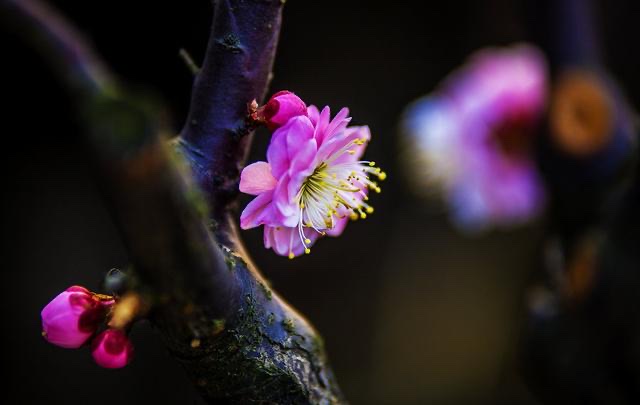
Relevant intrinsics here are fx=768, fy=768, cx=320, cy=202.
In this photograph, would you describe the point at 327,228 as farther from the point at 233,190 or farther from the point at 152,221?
the point at 152,221

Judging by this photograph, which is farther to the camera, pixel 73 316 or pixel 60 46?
pixel 73 316

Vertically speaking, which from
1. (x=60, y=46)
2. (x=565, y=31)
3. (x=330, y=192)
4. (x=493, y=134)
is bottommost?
(x=493, y=134)

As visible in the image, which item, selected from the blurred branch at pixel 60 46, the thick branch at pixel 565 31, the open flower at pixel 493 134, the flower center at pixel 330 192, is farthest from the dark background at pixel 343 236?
the blurred branch at pixel 60 46

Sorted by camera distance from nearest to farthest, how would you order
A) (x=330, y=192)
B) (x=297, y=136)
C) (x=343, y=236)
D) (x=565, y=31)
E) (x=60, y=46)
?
(x=60, y=46) < (x=297, y=136) < (x=330, y=192) < (x=565, y=31) < (x=343, y=236)

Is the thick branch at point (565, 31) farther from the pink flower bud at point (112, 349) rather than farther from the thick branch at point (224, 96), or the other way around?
the pink flower bud at point (112, 349)

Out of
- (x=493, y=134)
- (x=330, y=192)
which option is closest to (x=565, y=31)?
(x=493, y=134)

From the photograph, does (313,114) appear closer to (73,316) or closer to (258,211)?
(258,211)

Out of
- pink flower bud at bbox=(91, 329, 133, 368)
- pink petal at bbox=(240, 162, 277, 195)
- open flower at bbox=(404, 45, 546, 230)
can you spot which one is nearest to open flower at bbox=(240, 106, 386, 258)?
pink petal at bbox=(240, 162, 277, 195)
